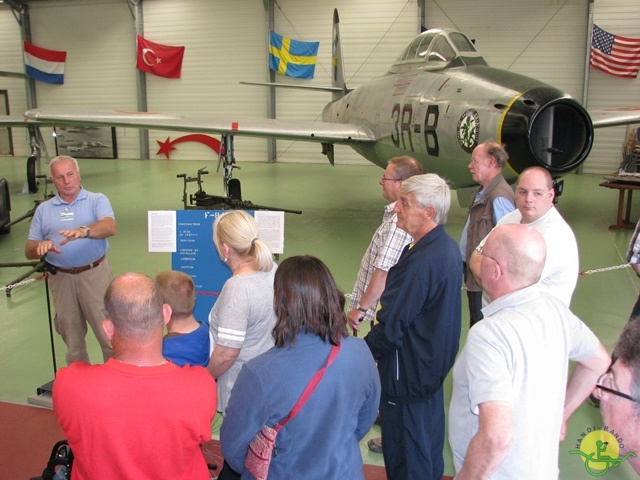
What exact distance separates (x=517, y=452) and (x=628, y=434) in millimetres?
570

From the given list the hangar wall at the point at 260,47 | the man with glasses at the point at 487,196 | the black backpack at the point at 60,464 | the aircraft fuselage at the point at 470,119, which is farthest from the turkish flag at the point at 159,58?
the black backpack at the point at 60,464

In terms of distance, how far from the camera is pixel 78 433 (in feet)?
6.29

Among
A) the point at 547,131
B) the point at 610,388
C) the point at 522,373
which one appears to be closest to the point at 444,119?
the point at 547,131

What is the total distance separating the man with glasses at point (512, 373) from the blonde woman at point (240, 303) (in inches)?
39.6

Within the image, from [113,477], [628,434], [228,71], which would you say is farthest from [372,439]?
[228,71]

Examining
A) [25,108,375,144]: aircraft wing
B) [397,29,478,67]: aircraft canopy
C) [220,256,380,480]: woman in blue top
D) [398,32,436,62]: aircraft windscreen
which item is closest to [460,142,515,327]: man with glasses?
[220,256,380,480]: woman in blue top

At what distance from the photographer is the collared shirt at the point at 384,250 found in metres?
3.38

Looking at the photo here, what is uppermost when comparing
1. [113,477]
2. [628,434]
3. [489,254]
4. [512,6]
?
[512,6]

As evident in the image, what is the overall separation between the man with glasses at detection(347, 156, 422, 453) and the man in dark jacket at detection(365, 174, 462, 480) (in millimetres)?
454

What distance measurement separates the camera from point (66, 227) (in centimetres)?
411

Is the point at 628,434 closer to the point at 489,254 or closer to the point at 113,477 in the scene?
the point at 489,254

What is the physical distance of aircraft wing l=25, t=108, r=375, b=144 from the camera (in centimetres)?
973

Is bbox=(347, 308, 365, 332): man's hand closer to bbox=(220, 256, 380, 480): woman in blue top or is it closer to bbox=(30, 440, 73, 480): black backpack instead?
bbox=(220, 256, 380, 480): woman in blue top

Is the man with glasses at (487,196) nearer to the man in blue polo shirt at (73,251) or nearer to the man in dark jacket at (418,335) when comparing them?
the man in dark jacket at (418,335)
